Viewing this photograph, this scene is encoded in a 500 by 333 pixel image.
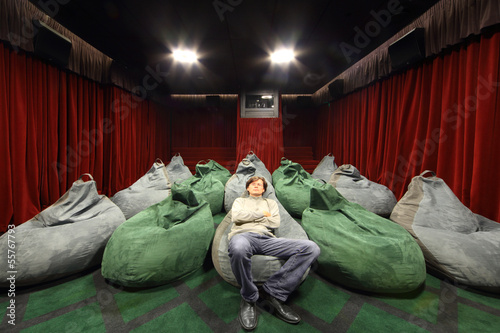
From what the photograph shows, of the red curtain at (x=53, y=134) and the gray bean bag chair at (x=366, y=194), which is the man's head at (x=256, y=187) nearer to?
the gray bean bag chair at (x=366, y=194)

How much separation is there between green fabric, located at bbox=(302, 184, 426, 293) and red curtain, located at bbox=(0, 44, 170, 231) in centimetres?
351

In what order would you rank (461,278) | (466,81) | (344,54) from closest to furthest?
(461,278)
(466,81)
(344,54)

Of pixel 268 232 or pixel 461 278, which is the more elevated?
pixel 268 232

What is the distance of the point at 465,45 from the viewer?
217 centimetres

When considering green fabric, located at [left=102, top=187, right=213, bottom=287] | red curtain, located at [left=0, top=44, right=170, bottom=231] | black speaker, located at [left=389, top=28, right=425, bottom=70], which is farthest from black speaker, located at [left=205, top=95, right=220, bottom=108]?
green fabric, located at [left=102, top=187, right=213, bottom=287]

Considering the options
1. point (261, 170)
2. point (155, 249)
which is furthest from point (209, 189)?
point (261, 170)

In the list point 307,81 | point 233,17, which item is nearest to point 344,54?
point 307,81

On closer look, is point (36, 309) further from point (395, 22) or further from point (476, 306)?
point (395, 22)

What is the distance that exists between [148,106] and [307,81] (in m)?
4.46

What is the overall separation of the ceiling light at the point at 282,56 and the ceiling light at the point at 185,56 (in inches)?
61.6

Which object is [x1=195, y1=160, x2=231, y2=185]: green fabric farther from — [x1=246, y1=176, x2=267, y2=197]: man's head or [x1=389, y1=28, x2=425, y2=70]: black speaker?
[x1=389, y1=28, x2=425, y2=70]: black speaker

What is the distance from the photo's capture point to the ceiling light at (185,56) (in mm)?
3490

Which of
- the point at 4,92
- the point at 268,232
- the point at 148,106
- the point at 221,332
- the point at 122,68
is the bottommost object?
the point at 221,332

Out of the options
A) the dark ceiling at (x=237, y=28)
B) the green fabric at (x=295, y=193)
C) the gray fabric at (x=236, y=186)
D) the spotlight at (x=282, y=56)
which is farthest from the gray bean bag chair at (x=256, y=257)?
the spotlight at (x=282, y=56)
